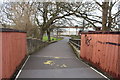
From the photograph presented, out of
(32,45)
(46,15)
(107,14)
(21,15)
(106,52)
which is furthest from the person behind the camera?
(46,15)

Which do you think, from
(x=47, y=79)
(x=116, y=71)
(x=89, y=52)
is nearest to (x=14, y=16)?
(x=89, y=52)

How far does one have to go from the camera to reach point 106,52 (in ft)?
13.6

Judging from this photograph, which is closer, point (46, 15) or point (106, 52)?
point (106, 52)

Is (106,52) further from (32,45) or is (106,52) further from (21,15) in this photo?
(21,15)

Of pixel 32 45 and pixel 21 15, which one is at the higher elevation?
pixel 21 15

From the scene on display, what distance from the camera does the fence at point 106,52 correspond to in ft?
11.7

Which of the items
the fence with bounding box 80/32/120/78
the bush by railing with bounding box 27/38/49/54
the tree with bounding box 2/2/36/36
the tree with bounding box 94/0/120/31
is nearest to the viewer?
the fence with bounding box 80/32/120/78

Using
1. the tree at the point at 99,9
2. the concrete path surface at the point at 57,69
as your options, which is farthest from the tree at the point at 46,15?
the concrete path surface at the point at 57,69

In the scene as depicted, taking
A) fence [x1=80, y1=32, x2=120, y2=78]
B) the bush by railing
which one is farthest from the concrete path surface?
the bush by railing

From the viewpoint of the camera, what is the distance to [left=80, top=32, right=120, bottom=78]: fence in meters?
3.55

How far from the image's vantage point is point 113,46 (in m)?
3.74

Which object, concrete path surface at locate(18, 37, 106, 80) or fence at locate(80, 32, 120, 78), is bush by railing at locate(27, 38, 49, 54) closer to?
concrete path surface at locate(18, 37, 106, 80)

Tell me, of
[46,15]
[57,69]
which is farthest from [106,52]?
[46,15]

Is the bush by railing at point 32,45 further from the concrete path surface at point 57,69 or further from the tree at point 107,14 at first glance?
the tree at point 107,14
